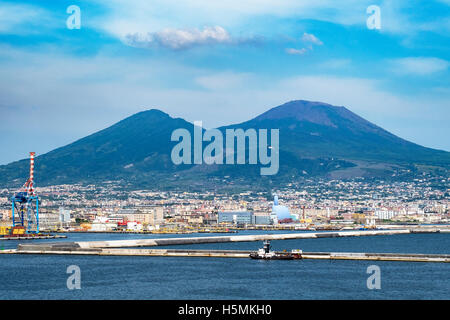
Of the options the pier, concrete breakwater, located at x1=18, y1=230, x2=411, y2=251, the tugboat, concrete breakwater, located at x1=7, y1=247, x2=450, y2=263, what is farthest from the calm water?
concrete breakwater, located at x1=18, y1=230, x2=411, y2=251

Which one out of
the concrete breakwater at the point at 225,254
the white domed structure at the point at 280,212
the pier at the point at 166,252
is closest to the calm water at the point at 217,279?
the concrete breakwater at the point at 225,254

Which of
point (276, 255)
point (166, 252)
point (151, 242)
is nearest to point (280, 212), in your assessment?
point (151, 242)

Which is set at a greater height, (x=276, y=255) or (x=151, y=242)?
(x=151, y=242)

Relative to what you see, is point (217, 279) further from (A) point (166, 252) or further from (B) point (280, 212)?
(B) point (280, 212)

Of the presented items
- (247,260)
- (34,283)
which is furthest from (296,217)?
(34,283)

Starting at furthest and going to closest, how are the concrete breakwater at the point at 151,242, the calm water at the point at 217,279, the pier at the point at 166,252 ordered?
the concrete breakwater at the point at 151,242 → the pier at the point at 166,252 → the calm water at the point at 217,279

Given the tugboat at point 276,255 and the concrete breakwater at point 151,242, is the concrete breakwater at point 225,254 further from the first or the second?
the concrete breakwater at point 151,242

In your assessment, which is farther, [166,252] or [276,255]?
[166,252]

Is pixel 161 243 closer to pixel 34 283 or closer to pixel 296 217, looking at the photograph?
pixel 34 283

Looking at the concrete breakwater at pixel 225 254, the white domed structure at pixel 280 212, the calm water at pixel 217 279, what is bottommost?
the calm water at pixel 217 279
